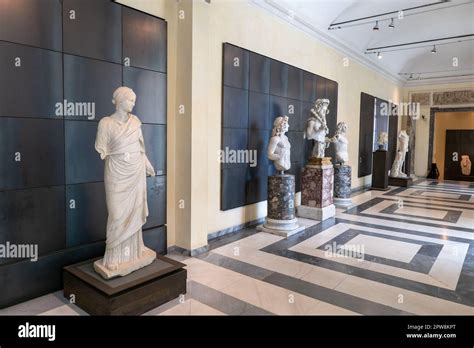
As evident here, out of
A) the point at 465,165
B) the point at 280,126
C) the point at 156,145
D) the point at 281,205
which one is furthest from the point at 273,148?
the point at 465,165

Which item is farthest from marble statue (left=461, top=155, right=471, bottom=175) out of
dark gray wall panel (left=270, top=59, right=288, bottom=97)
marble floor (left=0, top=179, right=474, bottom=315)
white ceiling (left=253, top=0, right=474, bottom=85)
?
dark gray wall panel (left=270, top=59, right=288, bottom=97)

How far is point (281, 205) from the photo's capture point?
5547mm

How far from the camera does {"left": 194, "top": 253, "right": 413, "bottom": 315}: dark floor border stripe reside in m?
3.09

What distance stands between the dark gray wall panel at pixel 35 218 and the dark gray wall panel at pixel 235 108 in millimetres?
2727

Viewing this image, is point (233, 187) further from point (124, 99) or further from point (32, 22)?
point (32, 22)

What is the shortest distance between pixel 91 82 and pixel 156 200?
160 centimetres

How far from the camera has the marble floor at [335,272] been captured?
3.11m

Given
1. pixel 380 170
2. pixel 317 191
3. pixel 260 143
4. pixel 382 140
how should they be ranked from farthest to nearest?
pixel 382 140
pixel 380 170
pixel 317 191
pixel 260 143

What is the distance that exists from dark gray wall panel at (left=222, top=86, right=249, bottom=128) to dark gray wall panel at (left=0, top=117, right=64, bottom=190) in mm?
2564

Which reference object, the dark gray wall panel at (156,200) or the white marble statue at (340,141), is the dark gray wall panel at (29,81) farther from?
the white marble statue at (340,141)

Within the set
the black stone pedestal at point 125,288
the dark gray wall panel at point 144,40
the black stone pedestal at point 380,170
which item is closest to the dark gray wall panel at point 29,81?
the dark gray wall panel at point 144,40

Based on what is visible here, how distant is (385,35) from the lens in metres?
9.83
